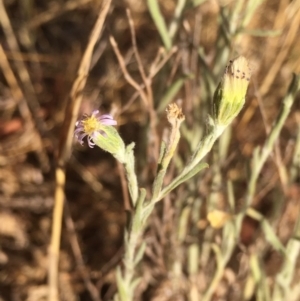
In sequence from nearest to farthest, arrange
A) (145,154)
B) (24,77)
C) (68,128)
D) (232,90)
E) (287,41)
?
(232,90) < (68,128) < (145,154) < (287,41) < (24,77)

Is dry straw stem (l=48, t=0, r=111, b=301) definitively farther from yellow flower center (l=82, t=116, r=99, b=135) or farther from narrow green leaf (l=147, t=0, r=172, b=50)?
yellow flower center (l=82, t=116, r=99, b=135)

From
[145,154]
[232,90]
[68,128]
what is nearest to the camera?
[232,90]

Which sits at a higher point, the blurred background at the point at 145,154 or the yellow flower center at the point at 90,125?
the blurred background at the point at 145,154

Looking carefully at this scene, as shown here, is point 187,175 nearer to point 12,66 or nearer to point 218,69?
point 218,69

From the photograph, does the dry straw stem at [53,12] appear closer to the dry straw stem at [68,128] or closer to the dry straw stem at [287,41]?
the dry straw stem at [287,41]

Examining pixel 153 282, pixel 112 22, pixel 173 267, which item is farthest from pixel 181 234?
pixel 112 22

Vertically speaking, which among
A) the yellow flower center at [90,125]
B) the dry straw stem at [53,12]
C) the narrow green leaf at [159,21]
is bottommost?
the yellow flower center at [90,125]

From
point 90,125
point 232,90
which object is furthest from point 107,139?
point 232,90

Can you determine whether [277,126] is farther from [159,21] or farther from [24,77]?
[24,77]

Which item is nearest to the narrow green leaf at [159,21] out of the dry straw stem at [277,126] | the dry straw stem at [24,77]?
the dry straw stem at [277,126]
